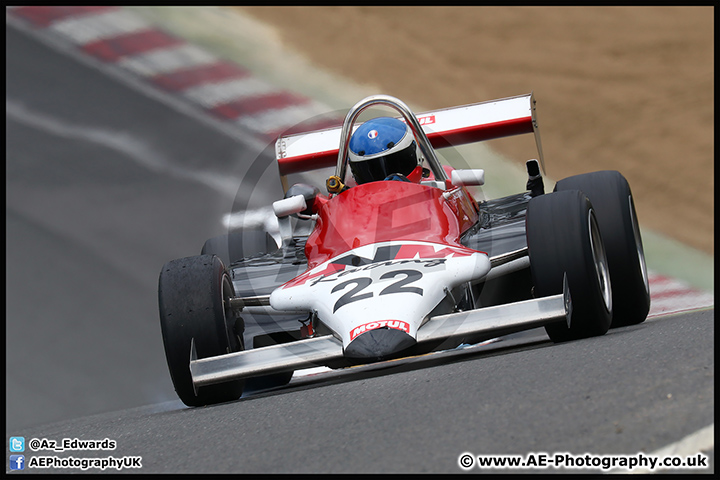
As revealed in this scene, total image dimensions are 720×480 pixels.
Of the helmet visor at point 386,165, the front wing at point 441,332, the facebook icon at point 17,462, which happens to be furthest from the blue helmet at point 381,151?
the facebook icon at point 17,462

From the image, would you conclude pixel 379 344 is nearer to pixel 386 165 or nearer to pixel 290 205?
pixel 290 205

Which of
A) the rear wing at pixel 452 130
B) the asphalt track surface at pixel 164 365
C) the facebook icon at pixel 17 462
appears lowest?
the facebook icon at pixel 17 462

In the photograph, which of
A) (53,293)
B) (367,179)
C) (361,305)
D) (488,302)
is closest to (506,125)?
(367,179)

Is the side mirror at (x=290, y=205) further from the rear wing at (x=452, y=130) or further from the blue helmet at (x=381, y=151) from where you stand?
the rear wing at (x=452, y=130)

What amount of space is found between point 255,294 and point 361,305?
1029mm

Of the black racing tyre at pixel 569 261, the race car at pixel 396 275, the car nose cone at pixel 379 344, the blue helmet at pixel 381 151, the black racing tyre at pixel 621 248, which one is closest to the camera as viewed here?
the car nose cone at pixel 379 344

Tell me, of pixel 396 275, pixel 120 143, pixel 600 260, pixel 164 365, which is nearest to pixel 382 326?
pixel 396 275

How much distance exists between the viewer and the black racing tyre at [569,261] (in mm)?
3584

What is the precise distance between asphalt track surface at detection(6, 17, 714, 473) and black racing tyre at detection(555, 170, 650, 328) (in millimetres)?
173

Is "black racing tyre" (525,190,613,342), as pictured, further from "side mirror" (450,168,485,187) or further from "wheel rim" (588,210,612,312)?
"side mirror" (450,168,485,187)

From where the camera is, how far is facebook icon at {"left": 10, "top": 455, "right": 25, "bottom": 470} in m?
2.76

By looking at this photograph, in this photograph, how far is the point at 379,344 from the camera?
3.30 m

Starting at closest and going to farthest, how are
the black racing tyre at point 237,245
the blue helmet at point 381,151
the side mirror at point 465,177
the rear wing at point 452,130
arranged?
the side mirror at point 465,177 < the blue helmet at point 381,151 < the black racing tyre at point 237,245 < the rear wing at point 452,130

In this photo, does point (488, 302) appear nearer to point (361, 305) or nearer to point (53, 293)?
point (361, 305)
